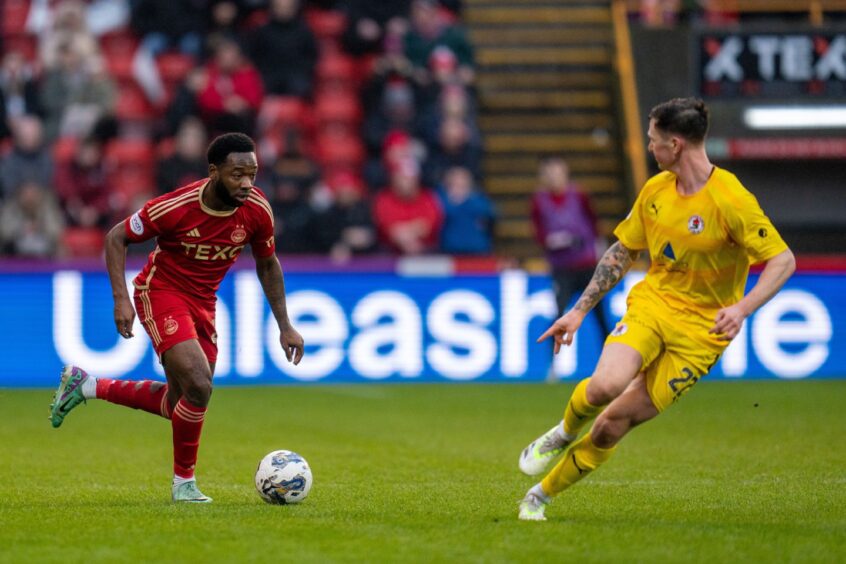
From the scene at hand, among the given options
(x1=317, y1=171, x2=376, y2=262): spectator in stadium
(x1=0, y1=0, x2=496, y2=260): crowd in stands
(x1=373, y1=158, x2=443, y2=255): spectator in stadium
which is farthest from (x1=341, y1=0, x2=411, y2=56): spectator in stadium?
(x1=317, y1=171, x2=376, y2=262): spectator in stadium

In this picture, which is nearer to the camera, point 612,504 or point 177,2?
point 612,504

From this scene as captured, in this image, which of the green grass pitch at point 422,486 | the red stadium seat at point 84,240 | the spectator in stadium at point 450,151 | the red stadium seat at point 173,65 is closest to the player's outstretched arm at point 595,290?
the green grass pitch at point 422,486

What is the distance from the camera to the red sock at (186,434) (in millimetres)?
7953

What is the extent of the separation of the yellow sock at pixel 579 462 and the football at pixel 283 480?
1434 millimetres

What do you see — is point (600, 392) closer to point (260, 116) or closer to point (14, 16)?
point (260, 116)

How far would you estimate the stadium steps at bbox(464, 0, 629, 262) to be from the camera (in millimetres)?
20672

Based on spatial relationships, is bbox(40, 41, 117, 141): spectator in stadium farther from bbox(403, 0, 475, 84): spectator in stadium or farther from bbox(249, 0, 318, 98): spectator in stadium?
bbox(403, 0, 475, 84): spectator in stadium

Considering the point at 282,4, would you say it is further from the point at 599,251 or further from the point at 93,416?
the point at 93,416

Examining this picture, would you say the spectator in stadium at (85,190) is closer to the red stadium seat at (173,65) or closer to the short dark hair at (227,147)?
the red stadium seat at (173,65)

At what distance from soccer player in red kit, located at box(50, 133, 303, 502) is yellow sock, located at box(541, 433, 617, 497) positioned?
1784 millimetres

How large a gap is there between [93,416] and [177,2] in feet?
25.9

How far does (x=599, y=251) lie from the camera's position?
57.2ft

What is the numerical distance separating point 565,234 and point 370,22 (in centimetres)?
533

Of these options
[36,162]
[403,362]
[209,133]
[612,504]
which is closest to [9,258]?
[36,162]
